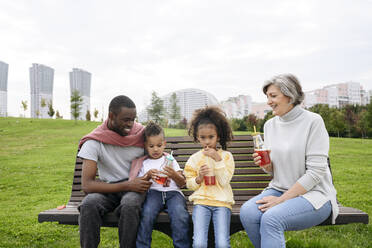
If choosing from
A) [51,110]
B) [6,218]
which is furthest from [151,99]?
[6,218]

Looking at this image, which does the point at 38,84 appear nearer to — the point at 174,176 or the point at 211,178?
the point at 174,176

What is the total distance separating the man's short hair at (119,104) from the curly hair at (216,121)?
0.66m

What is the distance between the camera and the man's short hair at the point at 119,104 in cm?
274

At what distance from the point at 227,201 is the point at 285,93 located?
104cm

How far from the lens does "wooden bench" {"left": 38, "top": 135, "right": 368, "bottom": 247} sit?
8.41ft

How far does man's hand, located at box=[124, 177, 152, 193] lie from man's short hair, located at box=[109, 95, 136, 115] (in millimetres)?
653

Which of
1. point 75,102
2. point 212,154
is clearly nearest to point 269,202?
point 212,154

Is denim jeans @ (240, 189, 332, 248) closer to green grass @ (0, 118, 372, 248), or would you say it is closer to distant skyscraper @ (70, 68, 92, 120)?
green grass @ (0, 118, 372, 248)

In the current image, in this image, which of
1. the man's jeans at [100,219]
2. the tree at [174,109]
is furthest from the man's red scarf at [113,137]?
the tree at [174,109]

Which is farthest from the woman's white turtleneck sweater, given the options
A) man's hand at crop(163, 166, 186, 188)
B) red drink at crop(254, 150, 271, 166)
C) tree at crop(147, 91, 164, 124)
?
tree at crop(147, 91, 164, 124)

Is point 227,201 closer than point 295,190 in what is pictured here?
No

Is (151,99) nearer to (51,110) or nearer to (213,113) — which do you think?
(51,110)

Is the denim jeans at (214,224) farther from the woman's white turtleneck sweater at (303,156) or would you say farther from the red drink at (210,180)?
the woman's white turtleneck sweater at (303,156)

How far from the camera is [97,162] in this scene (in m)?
2.86
